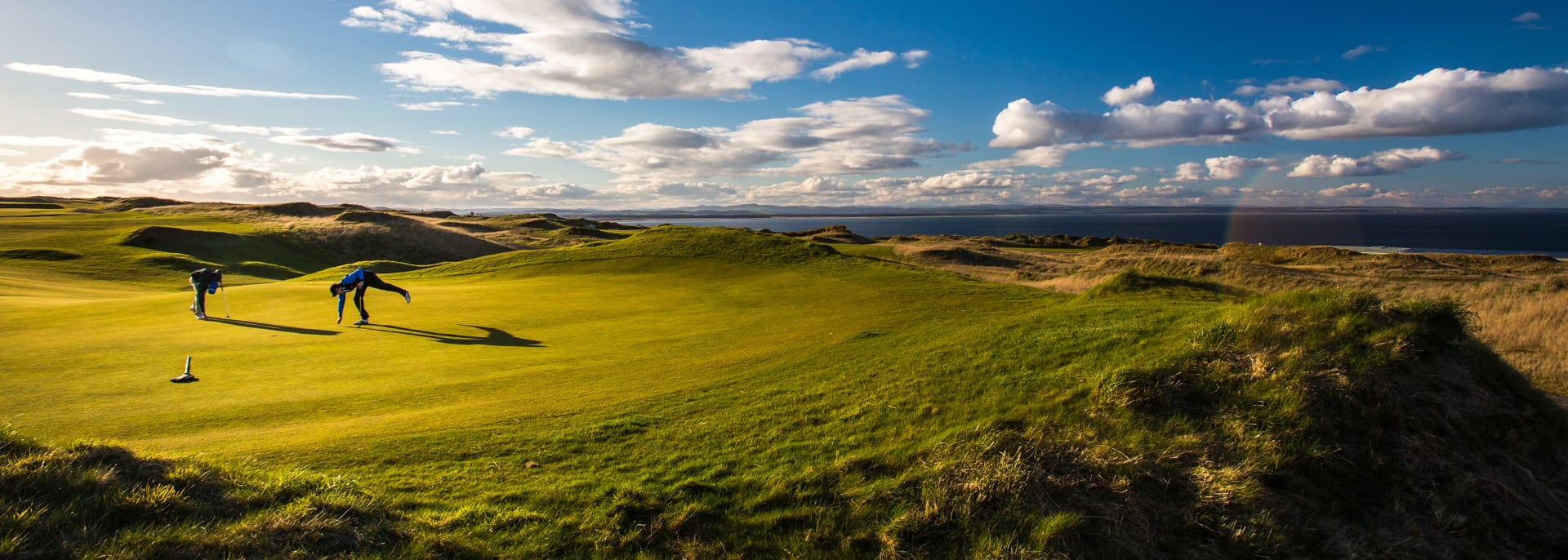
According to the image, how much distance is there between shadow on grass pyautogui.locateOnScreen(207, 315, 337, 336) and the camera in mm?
15562

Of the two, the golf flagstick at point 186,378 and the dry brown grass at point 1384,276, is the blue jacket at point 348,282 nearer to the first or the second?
the golf flagstick at point 186,378

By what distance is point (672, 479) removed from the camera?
22.8 ft

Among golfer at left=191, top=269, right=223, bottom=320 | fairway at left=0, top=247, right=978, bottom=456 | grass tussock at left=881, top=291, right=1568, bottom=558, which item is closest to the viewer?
grass tussock at left=881, top=291, right=1568, bottom=558

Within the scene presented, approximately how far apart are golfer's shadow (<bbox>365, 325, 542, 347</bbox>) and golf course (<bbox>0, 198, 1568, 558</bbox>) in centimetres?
21

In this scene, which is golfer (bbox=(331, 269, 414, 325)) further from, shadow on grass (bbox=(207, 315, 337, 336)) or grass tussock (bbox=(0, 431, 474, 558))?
grass tussock (bbox=(0, 431, 474, 558))

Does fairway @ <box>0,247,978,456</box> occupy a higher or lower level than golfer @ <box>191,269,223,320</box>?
lower

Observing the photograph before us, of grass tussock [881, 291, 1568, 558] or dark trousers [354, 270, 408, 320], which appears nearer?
grass tussock [881, 291, 1568, 558]

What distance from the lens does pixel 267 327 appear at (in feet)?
53.2

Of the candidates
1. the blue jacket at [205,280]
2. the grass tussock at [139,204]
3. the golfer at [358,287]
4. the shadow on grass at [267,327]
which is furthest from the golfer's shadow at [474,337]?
the grass tussock at [139,204]

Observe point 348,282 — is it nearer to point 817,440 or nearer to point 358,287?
point 358,287

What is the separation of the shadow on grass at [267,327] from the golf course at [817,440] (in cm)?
99

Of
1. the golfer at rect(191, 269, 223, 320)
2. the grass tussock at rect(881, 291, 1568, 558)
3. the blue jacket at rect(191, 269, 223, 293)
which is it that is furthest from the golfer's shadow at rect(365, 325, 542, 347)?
the grass tussock at rect(881, 291, 1568, 558)

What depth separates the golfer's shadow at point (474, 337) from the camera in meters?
14.6

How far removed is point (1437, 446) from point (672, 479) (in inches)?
302
